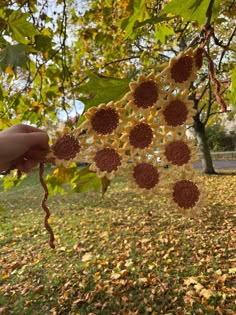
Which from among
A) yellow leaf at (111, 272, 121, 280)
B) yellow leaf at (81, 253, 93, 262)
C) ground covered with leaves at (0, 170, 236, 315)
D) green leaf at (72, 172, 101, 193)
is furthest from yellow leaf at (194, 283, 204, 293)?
green leaf at (72, 172, 101, 193)

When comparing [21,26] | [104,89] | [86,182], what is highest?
[21,26]

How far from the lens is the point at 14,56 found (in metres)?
1.24

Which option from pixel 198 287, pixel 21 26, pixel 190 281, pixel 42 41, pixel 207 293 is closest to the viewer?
pixel 21 26

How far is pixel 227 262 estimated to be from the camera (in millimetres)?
3465

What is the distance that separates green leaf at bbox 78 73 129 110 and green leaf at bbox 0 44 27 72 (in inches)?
14.5

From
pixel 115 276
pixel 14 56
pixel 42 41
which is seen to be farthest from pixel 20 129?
pixel 115 276

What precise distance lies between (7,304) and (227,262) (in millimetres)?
2153

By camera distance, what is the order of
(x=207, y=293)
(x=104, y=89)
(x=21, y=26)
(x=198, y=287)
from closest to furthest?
(x=104, y=89)
(x=21, y=26)
(x=207, y=293)
(x=198, y=287)

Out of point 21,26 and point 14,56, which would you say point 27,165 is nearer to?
point 14,56

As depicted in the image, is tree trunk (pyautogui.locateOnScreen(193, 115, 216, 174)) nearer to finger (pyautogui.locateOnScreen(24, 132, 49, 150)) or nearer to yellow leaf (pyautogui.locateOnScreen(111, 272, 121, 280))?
yellow leaf (pyautogui.locateOnScreen(111, 272, 121, 280))

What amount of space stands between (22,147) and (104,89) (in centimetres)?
30

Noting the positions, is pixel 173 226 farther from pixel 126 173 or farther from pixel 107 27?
pixel 126 173

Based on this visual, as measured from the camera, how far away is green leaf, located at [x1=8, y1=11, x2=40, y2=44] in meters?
1.43

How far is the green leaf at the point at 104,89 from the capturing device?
971 mm
